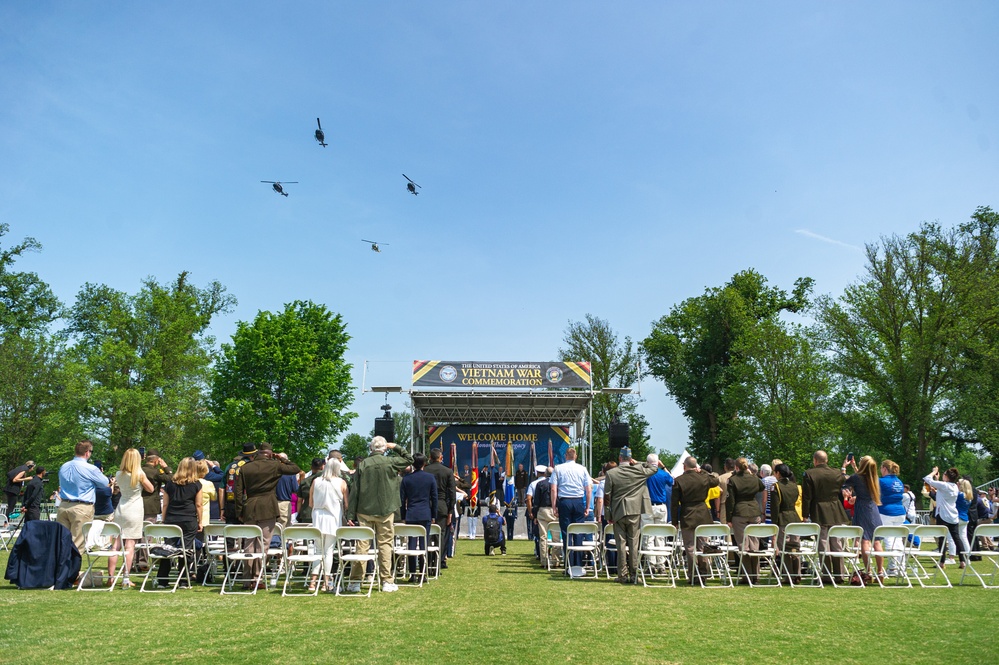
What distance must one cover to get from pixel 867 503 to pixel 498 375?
1738cm

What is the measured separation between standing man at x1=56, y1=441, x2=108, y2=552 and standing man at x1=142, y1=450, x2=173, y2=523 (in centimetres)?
88

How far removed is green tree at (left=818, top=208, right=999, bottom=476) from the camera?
90.9 ft

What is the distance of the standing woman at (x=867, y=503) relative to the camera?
932 centimetres

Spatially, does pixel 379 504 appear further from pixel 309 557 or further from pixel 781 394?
pixel 781 394

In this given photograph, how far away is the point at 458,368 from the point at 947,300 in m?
18.2

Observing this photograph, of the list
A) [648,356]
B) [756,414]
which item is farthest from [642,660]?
[648,356]

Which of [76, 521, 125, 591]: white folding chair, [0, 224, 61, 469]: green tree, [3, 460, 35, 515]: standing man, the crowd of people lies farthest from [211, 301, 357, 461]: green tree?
[76, 521, 125, 591]: white folding chair

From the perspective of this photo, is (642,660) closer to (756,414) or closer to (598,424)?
(756,414)

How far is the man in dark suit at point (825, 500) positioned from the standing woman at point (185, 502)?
7218 millimetres

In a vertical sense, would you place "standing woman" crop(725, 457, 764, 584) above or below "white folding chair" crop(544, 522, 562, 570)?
above

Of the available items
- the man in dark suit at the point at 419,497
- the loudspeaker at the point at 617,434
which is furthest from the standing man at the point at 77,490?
the loudspeaker at the point at 617,434

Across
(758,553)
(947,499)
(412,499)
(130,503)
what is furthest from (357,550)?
(947,499)

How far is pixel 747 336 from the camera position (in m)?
36.4

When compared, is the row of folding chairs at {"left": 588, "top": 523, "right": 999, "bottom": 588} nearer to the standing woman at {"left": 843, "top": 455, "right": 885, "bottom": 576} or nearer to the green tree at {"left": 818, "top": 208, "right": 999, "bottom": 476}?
the standing woman at {"left": 843, "top": 455, "right": 885, "bottom": 576}
